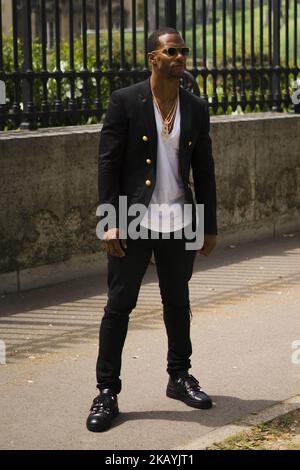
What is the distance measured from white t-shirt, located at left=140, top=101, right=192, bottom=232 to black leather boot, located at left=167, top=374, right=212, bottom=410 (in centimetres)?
86

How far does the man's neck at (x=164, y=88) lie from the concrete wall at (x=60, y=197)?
2896 millimetres

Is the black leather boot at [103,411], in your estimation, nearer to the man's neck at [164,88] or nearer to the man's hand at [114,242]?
the man's hand at [114,242]

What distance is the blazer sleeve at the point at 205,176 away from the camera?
235 inches

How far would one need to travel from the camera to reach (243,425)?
18.9ft

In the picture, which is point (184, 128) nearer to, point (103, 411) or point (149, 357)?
point (103, 411)

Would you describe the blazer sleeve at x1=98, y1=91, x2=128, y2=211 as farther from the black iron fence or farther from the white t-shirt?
the black iron fence

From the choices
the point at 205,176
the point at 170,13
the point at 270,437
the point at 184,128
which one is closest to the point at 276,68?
the point at 170,13

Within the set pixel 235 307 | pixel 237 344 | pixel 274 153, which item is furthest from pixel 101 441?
pixel 274 153

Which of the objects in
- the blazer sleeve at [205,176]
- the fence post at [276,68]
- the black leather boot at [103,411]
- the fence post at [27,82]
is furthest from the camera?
the fence post at [276,68]

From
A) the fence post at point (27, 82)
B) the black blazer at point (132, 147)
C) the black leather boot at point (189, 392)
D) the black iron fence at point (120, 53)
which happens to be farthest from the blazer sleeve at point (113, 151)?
the fence post at point (27, 82)

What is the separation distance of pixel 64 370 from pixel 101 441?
1.33 meters

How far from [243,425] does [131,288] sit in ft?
2.87

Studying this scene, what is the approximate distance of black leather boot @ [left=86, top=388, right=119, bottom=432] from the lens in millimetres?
5695
